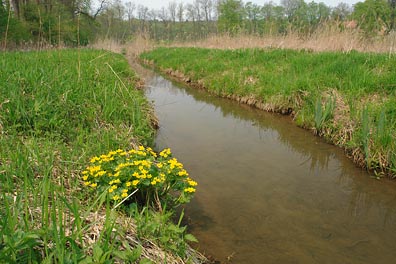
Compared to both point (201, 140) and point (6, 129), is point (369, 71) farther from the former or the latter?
point (6, 129)

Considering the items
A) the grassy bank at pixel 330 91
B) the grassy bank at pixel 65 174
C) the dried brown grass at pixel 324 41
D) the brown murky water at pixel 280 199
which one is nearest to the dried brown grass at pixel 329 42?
the dried brown grass at pixel 324 41

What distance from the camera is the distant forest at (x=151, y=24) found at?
7.41 metres

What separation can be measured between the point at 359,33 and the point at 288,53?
176 cm

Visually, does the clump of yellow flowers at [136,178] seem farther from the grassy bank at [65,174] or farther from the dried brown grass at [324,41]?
the dried brown grass at [324,41]

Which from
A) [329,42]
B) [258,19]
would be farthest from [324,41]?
[258,19]

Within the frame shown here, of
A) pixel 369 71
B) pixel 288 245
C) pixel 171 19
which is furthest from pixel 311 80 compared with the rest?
pixel 171 19

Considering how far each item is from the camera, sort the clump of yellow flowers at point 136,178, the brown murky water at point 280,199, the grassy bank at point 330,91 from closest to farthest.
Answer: the clump of yellow flowers at point 136,178
the brown murky water at point 280,199
the grassy bank at point 330,91

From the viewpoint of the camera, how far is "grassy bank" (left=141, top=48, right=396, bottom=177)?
3453mm

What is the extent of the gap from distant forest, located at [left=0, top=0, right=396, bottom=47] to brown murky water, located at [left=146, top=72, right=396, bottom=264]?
7.71 ft

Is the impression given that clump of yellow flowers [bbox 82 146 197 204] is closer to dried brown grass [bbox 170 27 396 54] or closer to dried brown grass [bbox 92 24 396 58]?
dried brown grass [bbox 92 24 396 58]

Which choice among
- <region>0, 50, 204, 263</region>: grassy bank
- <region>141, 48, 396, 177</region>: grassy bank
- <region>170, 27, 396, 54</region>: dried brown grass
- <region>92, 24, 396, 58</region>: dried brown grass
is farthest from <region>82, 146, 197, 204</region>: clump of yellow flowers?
<region>170, 27, 396, 54</region>: dried brown grass

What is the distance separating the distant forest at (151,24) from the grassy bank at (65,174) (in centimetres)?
86

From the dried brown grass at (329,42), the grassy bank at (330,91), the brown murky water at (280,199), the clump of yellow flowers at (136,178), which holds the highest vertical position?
the dried brown grass at (329,42)

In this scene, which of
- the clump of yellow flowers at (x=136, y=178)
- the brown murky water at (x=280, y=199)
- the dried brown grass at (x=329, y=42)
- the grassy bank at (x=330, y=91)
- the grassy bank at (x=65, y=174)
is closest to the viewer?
the grassy bank at (x=65, y=174)
